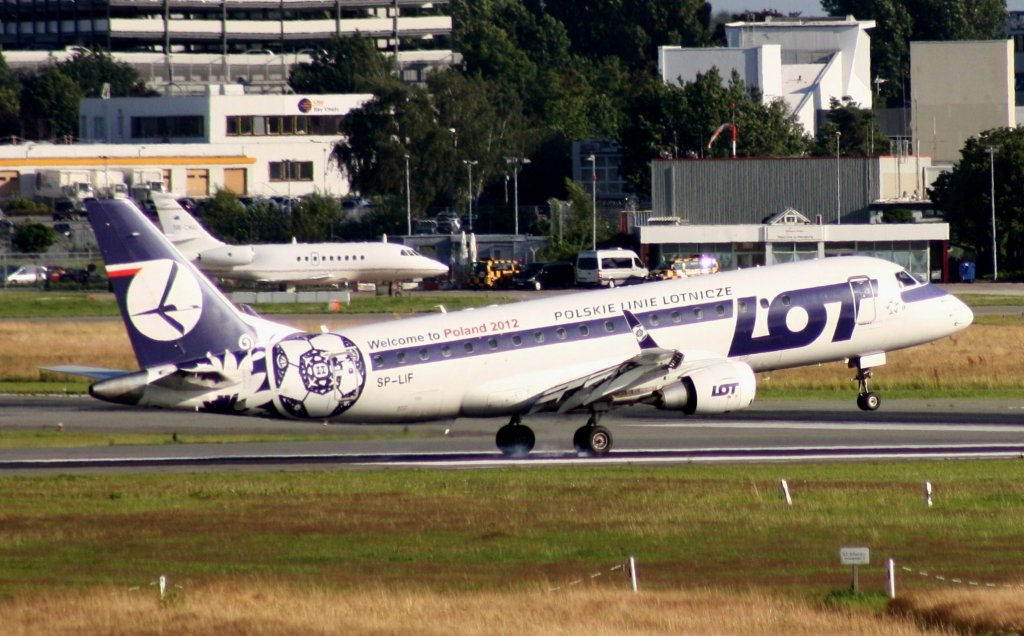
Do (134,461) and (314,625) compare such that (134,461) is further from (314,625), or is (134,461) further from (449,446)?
(314,625)

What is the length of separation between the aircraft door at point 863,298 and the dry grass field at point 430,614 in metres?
19.2

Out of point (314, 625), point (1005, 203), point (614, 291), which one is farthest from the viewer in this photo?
point (1005, 203)

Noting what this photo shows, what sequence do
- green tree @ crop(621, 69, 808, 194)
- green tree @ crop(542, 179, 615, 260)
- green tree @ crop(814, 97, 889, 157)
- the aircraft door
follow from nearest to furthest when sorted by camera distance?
the aircraft door
green tree @ crop(542, 179, 615, 260)
green tree @ crop(621, 69, 808, 194)
green tree @ crop(814, 97, 889, 157)

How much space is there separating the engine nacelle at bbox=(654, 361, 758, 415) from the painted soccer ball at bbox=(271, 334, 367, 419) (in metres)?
7.28

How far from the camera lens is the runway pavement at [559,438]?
40469 mm

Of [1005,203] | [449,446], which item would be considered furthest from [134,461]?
[1005,203]

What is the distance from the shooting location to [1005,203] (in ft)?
388

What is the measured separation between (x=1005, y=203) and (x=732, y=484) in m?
89.1

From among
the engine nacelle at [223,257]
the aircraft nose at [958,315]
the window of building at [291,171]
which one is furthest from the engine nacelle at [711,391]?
the window of building at [291,171]

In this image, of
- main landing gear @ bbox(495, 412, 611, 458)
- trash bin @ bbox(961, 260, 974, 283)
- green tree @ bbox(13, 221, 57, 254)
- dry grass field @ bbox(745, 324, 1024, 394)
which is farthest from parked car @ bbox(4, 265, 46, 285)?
main landing gear @ bbox(495, 412, 611, 458)

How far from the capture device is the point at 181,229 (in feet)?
355

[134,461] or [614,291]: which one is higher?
[614,291]

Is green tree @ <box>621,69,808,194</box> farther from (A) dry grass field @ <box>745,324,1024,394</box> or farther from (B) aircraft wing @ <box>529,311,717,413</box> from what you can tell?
(B) aircraft wing @ <box>529,311,717,413</box>

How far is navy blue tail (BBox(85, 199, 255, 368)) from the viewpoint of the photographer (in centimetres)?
3616
